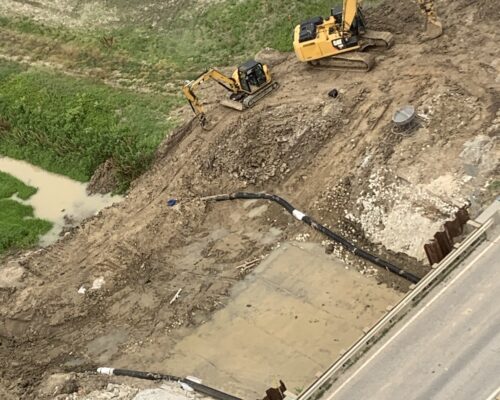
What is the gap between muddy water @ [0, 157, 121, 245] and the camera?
31.2 m

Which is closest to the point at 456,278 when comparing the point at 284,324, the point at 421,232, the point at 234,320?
the point at 421,232

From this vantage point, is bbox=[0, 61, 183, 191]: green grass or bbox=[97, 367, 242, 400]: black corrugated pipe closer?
bbox=[97, 367, 242, 400]: black corrugated pipe

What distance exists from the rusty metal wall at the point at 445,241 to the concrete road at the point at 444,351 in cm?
133

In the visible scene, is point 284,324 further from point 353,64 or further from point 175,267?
point 353,64

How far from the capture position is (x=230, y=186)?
2883 cm

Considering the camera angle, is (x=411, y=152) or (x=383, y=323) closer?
(x=383, y=323)

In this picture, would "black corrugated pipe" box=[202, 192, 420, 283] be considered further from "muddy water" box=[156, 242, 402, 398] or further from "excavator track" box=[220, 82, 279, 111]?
"excavator track" box=[220, 82, 279, 111]

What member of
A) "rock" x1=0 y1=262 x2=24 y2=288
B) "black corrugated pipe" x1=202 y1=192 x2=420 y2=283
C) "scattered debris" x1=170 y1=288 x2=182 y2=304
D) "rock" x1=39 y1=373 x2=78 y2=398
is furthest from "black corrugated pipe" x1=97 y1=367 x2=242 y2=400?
"rock" x1=0 y1=262 x2=24 y2=288

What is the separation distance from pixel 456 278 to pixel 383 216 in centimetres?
595

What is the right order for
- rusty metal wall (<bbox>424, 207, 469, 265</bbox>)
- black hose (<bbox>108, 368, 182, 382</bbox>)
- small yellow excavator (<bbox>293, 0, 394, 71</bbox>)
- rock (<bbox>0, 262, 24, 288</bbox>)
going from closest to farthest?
rusty metal wall (<bbox>424, 207, 469, 265</bbox>) → black hose (<bbox>108, 368, 182, 382</bbox>) → rock (<bbox>0, 262, 24, 288</bbox>) → small yellow excavator (<bbox>293, 0, 394, 71</bbox>)

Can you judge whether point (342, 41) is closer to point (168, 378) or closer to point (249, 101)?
point (249, 101)

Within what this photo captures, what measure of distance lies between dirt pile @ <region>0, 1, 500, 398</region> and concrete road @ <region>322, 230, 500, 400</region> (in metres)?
4.30

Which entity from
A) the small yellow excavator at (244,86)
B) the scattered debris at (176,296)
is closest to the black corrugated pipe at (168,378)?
the scattered debris at (176,296)

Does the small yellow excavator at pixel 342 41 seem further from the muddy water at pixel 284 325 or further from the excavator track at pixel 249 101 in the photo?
the muddy water at pixel 284 325
